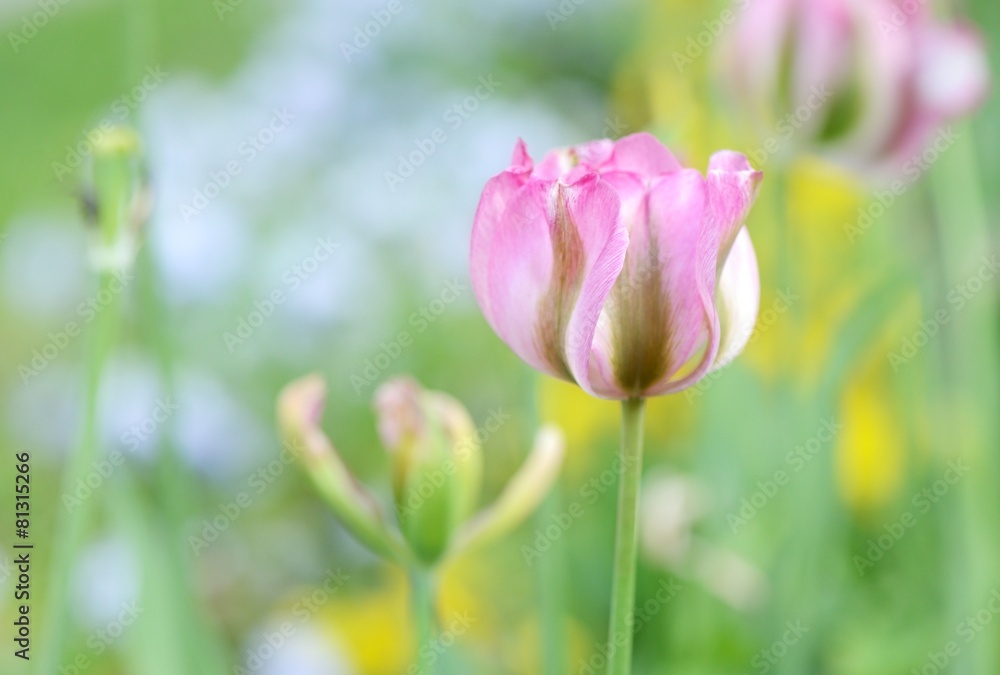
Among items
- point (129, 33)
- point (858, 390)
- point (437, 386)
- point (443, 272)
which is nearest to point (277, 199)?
point (443, 272)

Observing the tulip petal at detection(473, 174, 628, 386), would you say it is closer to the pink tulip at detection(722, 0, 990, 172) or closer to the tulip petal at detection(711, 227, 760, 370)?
the tulip petal at detection(711, 227, 760, 370)

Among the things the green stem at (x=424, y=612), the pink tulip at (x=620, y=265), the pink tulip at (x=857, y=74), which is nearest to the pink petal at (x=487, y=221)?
the pink tulip at (x=620, y=265)

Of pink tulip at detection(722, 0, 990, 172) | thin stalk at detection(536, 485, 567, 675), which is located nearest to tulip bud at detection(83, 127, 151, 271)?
thin stalk at detection(536, 485, 567, 675)

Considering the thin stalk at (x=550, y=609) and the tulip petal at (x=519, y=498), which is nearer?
the tulip petal at (x=519, y=498)

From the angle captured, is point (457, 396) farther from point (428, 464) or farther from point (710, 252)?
point (710, 252)

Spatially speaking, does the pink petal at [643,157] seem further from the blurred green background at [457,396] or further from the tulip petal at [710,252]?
the blurred green background at [457,396]

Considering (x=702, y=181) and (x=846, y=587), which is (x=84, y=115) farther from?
(x=702, y=181)

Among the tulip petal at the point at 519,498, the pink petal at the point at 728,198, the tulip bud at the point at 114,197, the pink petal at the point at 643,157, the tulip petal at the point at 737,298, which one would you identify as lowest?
the tulip petal at the point at 519,498

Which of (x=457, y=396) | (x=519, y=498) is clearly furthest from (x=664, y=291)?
(x=457, y=396)
